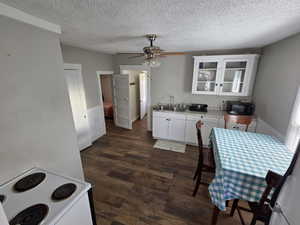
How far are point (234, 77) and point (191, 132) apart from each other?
163 centimetres

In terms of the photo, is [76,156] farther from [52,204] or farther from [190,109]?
[190,109]

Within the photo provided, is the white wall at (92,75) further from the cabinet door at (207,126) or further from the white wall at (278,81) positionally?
the white wall at (278,81)

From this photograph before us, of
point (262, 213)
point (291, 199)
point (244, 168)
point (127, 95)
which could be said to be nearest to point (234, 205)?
point (262, 213)

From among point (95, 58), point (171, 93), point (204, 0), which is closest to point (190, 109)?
point (171, 93)

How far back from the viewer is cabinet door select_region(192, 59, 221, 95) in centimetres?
304

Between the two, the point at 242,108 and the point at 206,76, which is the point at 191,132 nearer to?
the point at 242,108

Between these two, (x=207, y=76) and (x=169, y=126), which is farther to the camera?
(x=169, y=126)

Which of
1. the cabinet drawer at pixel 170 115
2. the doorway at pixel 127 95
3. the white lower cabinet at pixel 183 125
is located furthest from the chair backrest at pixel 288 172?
the doorway at pixel 127 95

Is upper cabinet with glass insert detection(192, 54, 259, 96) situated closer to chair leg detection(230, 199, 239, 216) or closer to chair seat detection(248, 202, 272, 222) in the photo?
chair leg detection(230, 199, 239, 216)

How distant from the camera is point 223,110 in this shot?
340cm

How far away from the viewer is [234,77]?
2963 mm

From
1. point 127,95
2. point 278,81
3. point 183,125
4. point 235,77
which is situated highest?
point 235,77

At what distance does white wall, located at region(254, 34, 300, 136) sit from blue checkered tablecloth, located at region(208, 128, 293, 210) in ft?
1.92

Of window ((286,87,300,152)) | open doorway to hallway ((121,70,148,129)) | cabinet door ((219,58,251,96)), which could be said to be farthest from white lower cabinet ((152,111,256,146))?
open doorway to hallway ((121,70,148,129))
